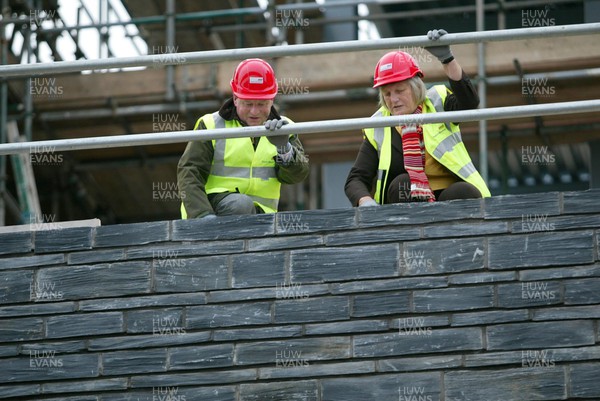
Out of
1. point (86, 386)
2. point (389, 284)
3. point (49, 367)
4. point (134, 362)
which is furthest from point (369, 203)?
point (49, 367)

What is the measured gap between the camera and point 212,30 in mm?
14297

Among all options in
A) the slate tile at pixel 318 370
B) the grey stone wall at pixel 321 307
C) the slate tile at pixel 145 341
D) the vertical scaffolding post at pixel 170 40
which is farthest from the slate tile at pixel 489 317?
the vertical scaffolding post at pixel 170 40

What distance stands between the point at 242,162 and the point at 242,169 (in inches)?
1.6

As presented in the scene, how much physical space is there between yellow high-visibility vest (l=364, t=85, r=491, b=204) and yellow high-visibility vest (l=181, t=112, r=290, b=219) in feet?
2.00

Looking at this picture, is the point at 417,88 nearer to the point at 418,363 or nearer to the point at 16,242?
the point at 418,363

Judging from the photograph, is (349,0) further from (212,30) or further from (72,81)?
(72,81)

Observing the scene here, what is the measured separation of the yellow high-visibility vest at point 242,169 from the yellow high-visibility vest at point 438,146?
0.61 metres

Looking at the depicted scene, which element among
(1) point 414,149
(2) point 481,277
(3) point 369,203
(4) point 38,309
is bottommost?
(4) point 38,309

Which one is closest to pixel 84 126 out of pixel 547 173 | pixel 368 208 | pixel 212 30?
pixel 212 30

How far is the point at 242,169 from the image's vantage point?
7922 millimetres

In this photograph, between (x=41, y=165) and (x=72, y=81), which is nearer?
(x=72, y=81)

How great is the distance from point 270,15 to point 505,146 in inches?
104

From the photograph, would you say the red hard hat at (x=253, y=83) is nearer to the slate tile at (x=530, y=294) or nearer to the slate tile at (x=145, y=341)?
the slate tile at (x=145, y=341)

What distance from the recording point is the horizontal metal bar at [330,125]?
22.5 ft
